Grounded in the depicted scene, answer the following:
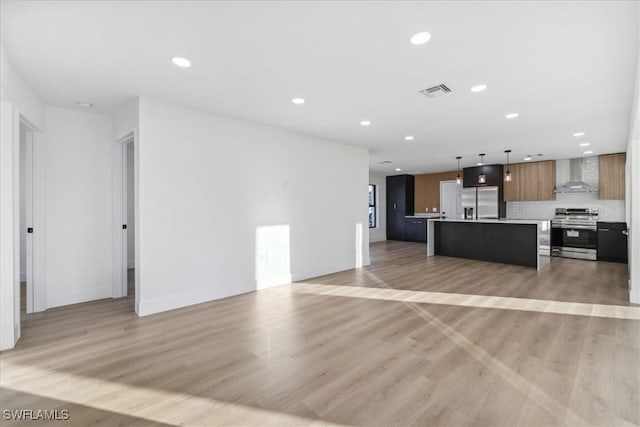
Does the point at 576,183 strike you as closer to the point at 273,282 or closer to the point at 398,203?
the point at 398,203

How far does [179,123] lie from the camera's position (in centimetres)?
396

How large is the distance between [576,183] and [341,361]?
27.6 ft

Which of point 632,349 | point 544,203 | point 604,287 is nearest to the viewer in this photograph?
point 632,349

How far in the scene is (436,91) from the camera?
136 inches

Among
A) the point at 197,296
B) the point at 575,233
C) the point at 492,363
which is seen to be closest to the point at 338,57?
the point at 492,363

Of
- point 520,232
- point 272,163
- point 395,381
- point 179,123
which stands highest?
point 179,123

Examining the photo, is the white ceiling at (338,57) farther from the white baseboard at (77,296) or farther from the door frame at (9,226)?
the white baseboard at (77,296)

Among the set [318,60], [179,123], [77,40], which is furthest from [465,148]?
[77,40]

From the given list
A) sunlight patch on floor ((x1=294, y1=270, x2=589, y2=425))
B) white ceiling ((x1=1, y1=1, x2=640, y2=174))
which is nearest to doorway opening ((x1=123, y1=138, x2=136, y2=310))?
white ceiling ((x1=1, y1=1, x2=640, y2=174))

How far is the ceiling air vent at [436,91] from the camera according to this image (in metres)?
3.33

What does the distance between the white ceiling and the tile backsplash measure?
4149mm

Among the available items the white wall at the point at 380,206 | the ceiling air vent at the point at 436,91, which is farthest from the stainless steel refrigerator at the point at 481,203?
the ceiling air vent at the point at 436,91

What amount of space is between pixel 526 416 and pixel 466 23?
8.55 feet

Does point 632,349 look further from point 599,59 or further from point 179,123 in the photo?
point 179,123
